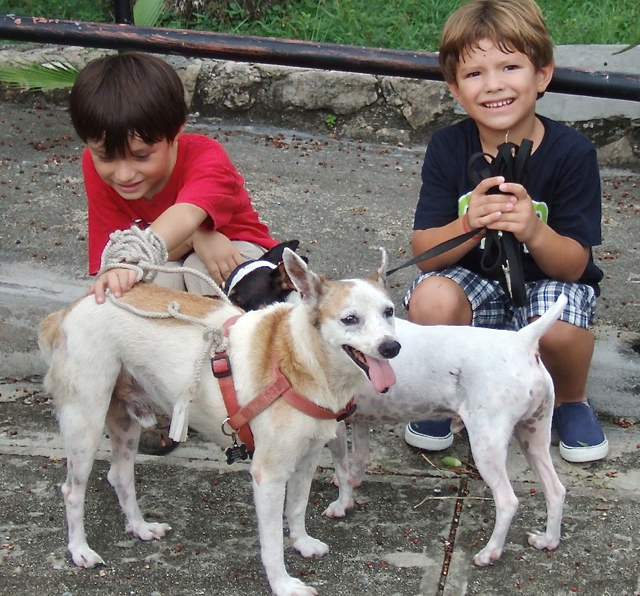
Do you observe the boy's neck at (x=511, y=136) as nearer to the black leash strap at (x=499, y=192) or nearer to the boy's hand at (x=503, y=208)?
the black leash strap at (x=499, y=192)

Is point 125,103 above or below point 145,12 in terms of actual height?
below

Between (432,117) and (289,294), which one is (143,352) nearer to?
(289,294)

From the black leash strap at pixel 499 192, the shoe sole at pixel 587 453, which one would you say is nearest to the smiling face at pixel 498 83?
the black leash strap at pixel 499 192

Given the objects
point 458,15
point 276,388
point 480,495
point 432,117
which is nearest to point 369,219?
point 432,117

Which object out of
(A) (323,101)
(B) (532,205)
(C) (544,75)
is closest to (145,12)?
(A) (323,101)

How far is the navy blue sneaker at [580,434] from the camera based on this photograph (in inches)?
132

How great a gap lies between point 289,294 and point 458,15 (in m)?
1.20

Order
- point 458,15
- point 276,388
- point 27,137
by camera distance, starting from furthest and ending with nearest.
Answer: point 27,137
point 458,15
point 276,388

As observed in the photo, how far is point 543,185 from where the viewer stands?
3.39m

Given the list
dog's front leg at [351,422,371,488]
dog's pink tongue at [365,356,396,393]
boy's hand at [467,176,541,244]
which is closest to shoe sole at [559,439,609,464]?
dog's front leg at [351,422,371,488]

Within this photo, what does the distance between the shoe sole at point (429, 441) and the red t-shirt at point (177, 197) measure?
1.00 m

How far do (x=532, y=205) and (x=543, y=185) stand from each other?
0.95 ft

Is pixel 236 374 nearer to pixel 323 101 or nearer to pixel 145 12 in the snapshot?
pixel 145 12

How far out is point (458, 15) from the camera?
338 centimetres
